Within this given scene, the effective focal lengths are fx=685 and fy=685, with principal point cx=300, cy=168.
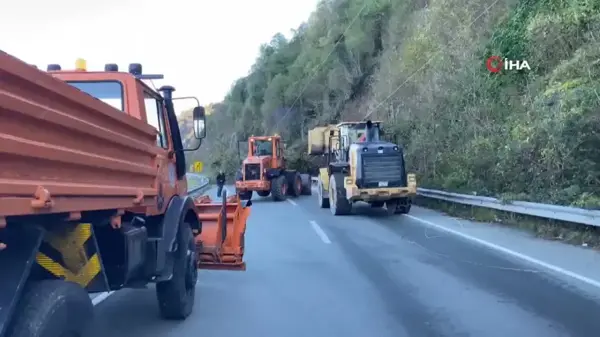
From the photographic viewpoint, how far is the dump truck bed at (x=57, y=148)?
3.26 m

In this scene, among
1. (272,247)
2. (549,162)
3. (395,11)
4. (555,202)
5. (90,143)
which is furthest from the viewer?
(395,11)

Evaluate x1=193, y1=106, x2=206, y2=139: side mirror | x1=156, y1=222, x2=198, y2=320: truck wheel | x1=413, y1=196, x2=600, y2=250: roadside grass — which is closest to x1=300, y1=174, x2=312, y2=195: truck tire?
x1=413, y1=196, x2=600, y2=250: roadside grass

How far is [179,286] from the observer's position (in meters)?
6.84

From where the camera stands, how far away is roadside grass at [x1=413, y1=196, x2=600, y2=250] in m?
12.5

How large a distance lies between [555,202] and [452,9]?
1854 centimetres

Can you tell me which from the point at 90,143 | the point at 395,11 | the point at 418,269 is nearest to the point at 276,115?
the point at 395,11

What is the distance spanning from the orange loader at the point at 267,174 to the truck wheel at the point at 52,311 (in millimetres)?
23910

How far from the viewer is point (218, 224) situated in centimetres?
837

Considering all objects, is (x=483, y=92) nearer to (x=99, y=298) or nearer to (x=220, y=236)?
(x=220, y=236)

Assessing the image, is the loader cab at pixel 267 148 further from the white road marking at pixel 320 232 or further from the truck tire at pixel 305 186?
the white road marking at pixel 320 232

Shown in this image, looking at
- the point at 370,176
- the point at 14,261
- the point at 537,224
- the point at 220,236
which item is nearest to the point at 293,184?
the point at 370,176

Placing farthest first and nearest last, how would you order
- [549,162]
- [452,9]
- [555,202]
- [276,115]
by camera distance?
[276,115] < [452,9] < [549,162] < [555,202]

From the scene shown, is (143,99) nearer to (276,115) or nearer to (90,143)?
(90,143)

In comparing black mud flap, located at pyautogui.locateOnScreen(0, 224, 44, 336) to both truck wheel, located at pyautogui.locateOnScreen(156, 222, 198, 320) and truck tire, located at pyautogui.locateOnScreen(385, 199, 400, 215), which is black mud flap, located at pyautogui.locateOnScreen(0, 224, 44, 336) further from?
truck tire, located at pyautogui.locateOnScreen(385, 199, 400, 215)
